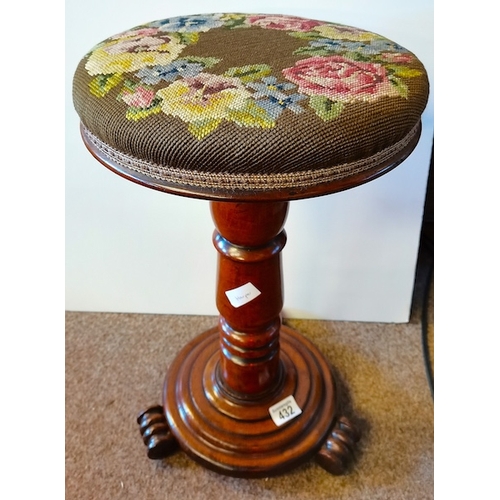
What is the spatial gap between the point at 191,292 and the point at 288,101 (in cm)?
64

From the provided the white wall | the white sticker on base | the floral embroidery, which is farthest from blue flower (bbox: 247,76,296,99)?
the white sticker on base

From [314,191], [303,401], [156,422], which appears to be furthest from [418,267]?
[314,191]

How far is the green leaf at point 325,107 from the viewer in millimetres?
386

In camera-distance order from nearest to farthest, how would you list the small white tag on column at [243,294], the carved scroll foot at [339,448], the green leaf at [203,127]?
1. the green leaf at [203,127]
2. the small white tag on column at [243,294]
3. the carved scroll foot at [339,448]

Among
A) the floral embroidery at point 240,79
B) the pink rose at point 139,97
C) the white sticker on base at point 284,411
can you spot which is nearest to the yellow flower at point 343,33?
the floral embroidery at point 240,79

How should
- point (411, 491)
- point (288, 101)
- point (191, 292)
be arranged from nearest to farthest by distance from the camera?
1. point (288, 101)
2. point (411, 491)
3. point (191, 292)

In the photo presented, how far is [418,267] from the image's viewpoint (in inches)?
41.9

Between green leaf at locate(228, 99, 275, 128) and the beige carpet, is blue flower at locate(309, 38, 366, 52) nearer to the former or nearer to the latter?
green leaf at locate(228, 99, 275, 128)

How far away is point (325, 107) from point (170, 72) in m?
0.15

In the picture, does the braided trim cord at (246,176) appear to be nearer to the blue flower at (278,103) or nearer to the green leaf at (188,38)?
the blue flower at (278,103)

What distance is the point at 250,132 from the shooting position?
1.21ft

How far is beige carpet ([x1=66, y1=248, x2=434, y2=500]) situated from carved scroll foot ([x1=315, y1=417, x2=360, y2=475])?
0.09 ft

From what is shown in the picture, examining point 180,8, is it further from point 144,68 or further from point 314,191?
point 314,191

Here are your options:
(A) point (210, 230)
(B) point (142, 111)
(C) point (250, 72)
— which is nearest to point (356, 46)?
(C) point (250, 72)
